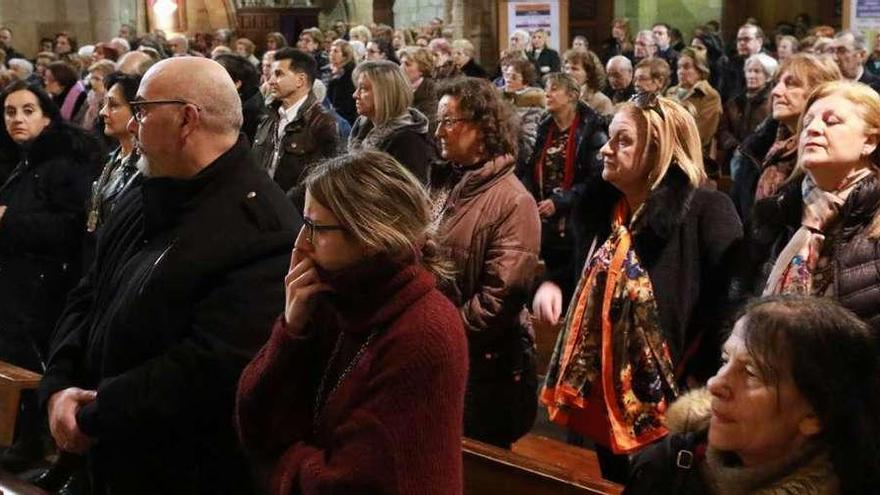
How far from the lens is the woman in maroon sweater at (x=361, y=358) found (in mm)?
1974

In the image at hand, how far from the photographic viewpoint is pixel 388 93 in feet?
18.1

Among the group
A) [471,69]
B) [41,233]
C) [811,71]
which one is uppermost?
[811,71]

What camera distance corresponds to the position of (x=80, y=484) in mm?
3246

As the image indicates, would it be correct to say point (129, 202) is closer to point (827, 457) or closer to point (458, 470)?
point (458, 470)

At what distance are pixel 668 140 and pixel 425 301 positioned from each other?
4.73 feet

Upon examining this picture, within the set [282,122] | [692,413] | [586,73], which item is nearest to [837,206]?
[692,413]

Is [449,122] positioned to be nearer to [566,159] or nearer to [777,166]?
[777,166]

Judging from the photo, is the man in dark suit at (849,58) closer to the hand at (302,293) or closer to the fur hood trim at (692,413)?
the fur hood trim at (692,413)

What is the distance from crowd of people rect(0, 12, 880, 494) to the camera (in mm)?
2047

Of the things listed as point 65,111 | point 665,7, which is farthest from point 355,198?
point 665,7

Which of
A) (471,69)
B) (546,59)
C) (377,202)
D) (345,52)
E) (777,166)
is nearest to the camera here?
(377,202)

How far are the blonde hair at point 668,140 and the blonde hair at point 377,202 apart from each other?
1.27m

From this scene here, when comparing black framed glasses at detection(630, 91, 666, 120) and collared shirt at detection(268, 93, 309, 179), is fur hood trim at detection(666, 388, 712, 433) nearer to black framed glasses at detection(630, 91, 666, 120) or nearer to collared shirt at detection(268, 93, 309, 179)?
black framed glasses at detection(630, 91, 666, 120)

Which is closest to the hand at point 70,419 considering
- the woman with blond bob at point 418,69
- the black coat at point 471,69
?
the woman with blond bob at point 418,69
